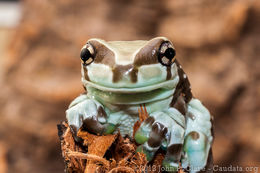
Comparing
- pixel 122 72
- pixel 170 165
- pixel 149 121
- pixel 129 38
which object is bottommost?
pixel 170 165

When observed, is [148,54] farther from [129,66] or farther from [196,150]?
[196,150]

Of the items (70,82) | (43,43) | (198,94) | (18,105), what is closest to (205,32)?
(198,94)

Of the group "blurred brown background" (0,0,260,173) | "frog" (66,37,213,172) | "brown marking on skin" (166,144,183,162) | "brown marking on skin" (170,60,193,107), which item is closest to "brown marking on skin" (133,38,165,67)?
"frog" (66,37,213,172)

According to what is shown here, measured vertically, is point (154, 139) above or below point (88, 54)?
below

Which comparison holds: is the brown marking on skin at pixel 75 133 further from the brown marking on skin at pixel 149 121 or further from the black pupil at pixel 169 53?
the black pupil at pixel 169 53

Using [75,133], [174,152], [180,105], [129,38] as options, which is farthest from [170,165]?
[129,38]

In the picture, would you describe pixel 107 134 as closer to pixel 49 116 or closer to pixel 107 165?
pixel 107 165

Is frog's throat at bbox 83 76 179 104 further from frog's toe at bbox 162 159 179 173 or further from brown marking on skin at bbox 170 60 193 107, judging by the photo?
frog's toe at bbox 162 159 179 173
